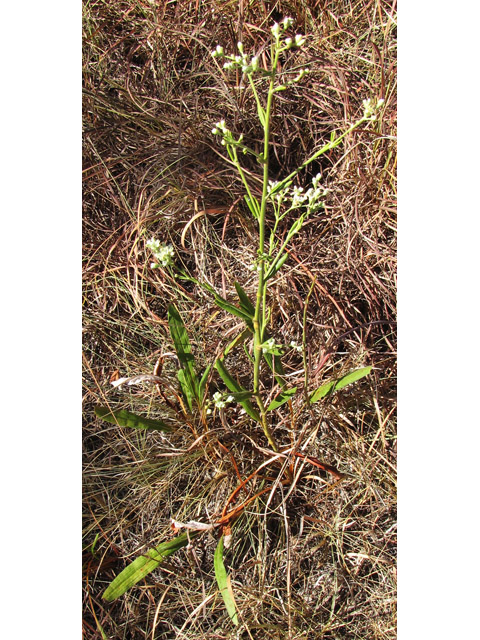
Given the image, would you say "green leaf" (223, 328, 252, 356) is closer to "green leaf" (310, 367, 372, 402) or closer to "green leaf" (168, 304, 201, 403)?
"green leaf" (168, 304, 201, 403)

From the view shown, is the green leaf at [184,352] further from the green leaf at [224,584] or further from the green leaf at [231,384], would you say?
the green leaf at [224,584]

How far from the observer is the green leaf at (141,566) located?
4.69 feet

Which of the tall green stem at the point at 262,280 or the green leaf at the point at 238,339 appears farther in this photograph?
the green leaf at the point at 238,339

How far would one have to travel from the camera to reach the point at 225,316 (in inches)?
68.0

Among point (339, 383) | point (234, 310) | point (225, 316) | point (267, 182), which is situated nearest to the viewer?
point (267, 182)

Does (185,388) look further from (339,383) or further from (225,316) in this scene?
(339,383)

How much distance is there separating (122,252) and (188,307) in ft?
0.99

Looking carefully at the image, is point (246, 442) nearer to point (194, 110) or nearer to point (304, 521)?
point (304, 521)

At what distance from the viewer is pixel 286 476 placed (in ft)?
5.13

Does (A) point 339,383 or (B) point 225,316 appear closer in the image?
(A) point 339,383

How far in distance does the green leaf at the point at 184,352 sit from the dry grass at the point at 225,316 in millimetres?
127

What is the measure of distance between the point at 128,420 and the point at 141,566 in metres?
0.40

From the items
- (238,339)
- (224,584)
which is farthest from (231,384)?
(224,584)

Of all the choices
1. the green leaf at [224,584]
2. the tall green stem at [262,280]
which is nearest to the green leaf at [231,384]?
the tall green stem at [262,280]
